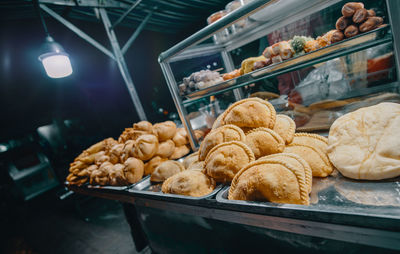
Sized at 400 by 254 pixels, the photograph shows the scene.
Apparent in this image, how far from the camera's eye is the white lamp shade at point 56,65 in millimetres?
3193

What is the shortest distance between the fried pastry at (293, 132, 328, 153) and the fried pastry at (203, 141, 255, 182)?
0.42 metres

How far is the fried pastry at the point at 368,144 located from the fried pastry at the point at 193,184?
3.02 feet

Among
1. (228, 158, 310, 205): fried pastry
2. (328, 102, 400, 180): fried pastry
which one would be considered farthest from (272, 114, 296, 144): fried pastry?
(228, 158, 310, 205): fried pastry

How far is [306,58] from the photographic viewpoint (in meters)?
1.45

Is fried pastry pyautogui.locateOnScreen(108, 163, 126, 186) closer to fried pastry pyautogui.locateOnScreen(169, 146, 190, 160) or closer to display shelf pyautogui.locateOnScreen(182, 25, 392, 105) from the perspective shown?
fried pastry pyautogui.locateOnScreen(169, 146, 190, 160)

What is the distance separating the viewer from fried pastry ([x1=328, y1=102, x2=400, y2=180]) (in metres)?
0.96

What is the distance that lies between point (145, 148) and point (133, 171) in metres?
0.34

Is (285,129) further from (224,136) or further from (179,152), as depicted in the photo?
(179,152)

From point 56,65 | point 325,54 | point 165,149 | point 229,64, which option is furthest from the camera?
point 56,65

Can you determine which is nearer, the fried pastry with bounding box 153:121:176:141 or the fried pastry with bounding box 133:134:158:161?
the fried pastry with bounding box 133:134:158:161

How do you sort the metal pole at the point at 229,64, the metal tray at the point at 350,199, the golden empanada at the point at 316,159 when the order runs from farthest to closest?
the metal pole at the point at 229,64 → the golden empanada at the point at 316,159 → the metal tray at the point at 350,199

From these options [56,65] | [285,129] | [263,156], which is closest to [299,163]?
[263,156]

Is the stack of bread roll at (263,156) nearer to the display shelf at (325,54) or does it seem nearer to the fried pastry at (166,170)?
the display shelf at (325,54)

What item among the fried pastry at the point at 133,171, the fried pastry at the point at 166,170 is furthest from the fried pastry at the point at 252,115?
the fried pastry at the point at 133,171
